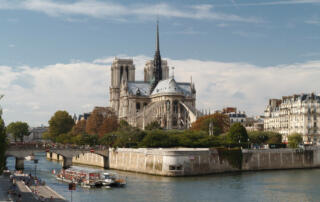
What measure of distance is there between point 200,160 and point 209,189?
14.4m

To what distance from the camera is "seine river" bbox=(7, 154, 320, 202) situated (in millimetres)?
46188

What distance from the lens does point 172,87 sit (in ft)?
445

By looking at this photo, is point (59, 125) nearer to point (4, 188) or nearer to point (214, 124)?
point (214, 124)

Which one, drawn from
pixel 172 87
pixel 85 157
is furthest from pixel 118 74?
pixel 85 157

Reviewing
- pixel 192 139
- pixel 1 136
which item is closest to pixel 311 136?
pixel 192 139

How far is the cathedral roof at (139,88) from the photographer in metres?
148

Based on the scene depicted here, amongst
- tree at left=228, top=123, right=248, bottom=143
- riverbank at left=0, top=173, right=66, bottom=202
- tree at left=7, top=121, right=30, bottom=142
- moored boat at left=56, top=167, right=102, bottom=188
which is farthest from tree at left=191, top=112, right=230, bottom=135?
tree at left=7, top=121, right=30, bottom=142

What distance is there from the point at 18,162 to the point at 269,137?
4338cm

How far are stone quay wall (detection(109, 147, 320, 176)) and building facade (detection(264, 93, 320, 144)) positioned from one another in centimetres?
1990

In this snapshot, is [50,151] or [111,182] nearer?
[111,182]

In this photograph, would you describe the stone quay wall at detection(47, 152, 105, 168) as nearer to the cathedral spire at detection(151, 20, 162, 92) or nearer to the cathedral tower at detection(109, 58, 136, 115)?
the cathedral spire at detection(151, 20, 162, 92)

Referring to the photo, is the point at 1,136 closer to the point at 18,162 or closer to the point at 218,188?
the point at 218,188

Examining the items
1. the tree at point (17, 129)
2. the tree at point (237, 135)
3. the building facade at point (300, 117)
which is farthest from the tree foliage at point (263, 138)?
the tree at point (17, 129)

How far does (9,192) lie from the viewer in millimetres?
41188
